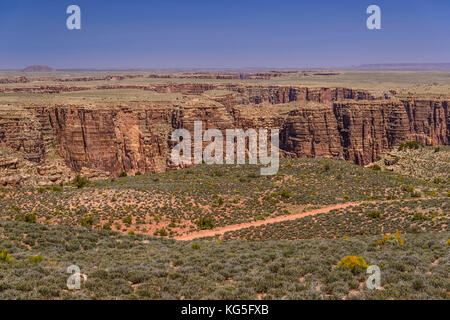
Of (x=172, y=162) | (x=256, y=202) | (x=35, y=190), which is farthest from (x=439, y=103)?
(x=35, y=190)

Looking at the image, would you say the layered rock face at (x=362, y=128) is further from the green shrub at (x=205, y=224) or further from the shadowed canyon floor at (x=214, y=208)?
the green shrub at (x=205, y=224)

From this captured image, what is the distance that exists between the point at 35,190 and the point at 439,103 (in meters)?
87.8

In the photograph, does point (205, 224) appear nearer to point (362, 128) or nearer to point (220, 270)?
point (220, 270)

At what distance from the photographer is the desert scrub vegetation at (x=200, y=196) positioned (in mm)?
26188

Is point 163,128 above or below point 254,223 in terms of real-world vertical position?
above

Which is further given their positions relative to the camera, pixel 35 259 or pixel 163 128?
pixel 163 128

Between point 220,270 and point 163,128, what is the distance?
170 ft

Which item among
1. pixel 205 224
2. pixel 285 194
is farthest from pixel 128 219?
pixel 285 194

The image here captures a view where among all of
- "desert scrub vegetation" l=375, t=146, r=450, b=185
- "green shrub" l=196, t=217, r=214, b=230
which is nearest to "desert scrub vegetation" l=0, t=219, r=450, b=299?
"green shrub" l=196, t=217, r=214, b=230

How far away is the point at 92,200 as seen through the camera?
1144 inches

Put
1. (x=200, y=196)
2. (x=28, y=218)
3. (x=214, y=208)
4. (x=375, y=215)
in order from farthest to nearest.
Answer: (x=200, y=196) < (x=214, y=208) < (x=375, y=215) < (x=28, y=218)
